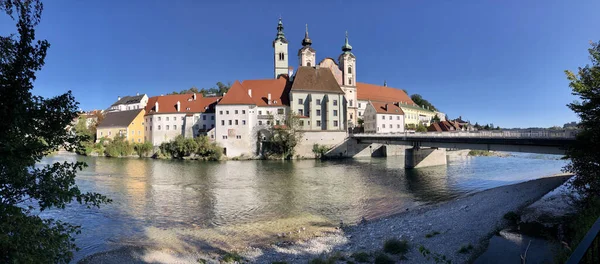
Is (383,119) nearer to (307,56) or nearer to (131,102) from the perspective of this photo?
(307,56)

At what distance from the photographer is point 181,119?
6406cm

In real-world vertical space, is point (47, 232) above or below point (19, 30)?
below

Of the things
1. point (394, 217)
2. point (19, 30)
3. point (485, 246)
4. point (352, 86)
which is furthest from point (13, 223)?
point (352, 86)

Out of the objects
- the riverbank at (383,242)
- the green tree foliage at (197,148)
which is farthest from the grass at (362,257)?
the green tree foliage at (197,148)

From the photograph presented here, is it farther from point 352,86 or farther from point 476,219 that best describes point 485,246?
point 352,86

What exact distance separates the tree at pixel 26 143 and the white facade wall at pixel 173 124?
5829cm

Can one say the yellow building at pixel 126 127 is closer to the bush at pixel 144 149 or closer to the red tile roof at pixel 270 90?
the bush at pixel 144 149

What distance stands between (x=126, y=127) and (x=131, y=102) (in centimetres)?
3026

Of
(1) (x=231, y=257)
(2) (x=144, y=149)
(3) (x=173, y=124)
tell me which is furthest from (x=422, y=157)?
(2) (x=144, y=149)

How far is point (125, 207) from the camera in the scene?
18766mm

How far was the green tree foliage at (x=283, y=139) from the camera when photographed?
54312 mm

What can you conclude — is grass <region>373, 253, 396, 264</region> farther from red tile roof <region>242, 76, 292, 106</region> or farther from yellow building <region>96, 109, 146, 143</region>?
yellow building <region>96, 109, 146, 143</region>

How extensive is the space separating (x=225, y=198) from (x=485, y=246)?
52.6 ft

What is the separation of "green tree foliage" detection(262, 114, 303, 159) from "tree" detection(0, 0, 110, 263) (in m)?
47.9
